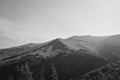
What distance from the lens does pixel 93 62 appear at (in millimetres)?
125625

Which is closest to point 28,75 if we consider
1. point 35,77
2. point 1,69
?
point 35,77

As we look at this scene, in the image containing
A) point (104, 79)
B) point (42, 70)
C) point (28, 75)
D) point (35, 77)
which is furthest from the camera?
point (42, 70)

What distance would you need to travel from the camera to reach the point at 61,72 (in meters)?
119

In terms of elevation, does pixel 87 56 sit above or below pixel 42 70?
above

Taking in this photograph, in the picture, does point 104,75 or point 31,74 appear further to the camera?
point 31,74

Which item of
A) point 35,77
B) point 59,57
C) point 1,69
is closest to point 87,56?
point 59,57

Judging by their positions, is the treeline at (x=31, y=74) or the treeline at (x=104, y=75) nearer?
the treeline at (x=104, y=75)

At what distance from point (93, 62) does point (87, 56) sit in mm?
14621

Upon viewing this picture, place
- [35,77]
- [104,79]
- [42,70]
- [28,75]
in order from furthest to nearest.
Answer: [42,70]
[35,77]
[28,75]
[104,79]

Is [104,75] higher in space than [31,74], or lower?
higher

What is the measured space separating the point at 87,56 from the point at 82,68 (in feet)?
75.7

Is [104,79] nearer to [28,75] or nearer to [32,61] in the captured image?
[28,75]

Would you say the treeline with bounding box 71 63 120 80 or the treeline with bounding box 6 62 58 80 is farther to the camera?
the treeline with bounding box 6 62 58 80

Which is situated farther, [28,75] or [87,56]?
[87,56]
